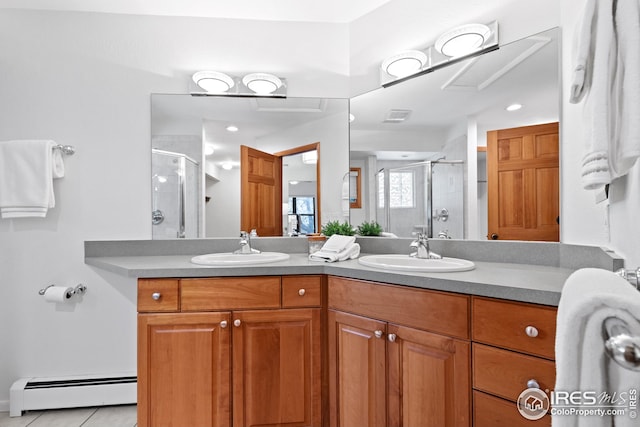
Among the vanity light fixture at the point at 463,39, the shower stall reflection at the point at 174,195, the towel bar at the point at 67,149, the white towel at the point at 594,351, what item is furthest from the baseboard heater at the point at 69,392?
the vanity light fixture at the point at 463,39

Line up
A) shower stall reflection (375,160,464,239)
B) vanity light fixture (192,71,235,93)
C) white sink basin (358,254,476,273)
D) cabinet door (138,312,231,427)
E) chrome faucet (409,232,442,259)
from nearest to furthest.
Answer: white sink basin (358,254,476,273) → cabinet door (138,312,231,427) → chrome faucet (409,232,442,259) → shower stall reflection (375,160,464,239) → vanity light fixture (192,71,235,93)

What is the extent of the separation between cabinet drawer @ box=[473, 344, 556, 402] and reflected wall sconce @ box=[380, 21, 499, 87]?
146 cm

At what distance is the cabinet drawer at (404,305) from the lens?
1.10 m

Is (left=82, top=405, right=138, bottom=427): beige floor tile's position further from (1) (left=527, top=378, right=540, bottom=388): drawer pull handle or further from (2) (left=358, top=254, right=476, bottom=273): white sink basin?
(1) (left=527, top=378, right=540, bottom=388): drawer pull handle

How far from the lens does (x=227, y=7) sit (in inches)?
77.1

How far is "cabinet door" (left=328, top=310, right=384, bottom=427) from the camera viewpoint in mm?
1303

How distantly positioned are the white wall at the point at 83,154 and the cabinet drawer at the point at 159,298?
0.69 m

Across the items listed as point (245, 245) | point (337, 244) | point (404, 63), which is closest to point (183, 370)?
point (245, 245)

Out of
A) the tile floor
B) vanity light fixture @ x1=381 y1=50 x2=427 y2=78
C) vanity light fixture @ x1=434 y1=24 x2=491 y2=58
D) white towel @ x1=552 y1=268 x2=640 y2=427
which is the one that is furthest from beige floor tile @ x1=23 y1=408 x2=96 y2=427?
vanity light fixture @ x1=434 y1=24 x2=491 y2=58

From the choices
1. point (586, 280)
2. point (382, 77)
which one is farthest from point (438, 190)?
point (586, 280)

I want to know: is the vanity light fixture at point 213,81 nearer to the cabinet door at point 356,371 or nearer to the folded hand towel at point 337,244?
the folded hand towel at point 337,244

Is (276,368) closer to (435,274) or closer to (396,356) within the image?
(396,356)

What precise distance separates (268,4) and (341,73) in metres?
0.62

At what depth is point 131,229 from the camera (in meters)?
1.99
